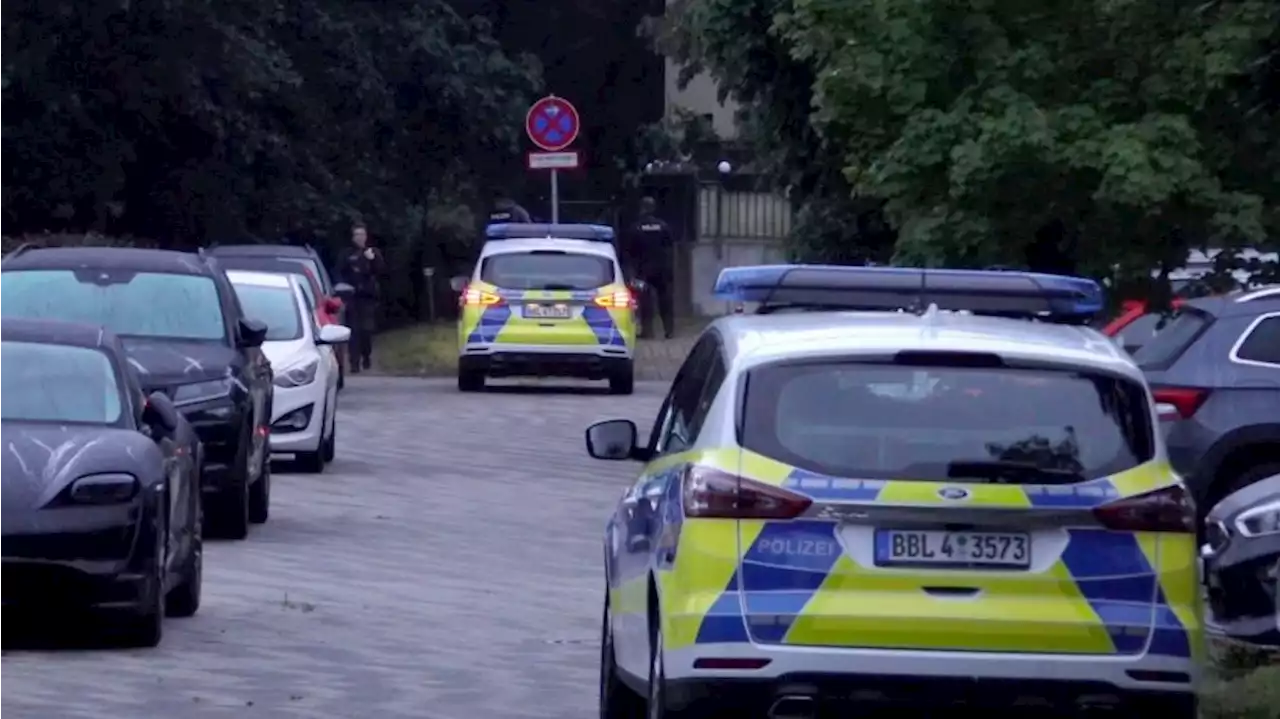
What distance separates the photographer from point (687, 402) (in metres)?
9.80

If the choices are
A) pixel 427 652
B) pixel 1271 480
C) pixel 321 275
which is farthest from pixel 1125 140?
pixel 321 275

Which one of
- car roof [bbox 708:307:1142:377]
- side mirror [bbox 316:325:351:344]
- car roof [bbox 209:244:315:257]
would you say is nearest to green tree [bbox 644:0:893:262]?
car roof [bbox 209:244:315:257]

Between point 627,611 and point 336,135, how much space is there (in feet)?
114

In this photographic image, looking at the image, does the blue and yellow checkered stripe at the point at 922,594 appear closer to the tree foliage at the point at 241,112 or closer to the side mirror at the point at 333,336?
the side mirror at the point at 333,336

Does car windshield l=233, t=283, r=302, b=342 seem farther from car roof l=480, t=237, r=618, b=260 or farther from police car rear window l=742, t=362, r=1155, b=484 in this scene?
police car rear window l=742, t=362, r=1155, b=484

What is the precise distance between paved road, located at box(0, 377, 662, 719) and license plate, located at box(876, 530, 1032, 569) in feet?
10.5

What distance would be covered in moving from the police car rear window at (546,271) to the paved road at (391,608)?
6263 millimetres

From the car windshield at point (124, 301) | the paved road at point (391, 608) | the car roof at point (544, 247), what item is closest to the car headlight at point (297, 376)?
the paved road at point (391, 608)

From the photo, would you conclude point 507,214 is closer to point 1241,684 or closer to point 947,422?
point 1241,684

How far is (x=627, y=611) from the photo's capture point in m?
9.77

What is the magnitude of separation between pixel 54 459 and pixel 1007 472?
5.62 meters

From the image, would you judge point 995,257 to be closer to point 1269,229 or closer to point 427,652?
point 1269,229

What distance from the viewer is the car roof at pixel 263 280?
964 inches

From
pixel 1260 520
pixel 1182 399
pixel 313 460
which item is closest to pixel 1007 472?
pixel 1260 520
